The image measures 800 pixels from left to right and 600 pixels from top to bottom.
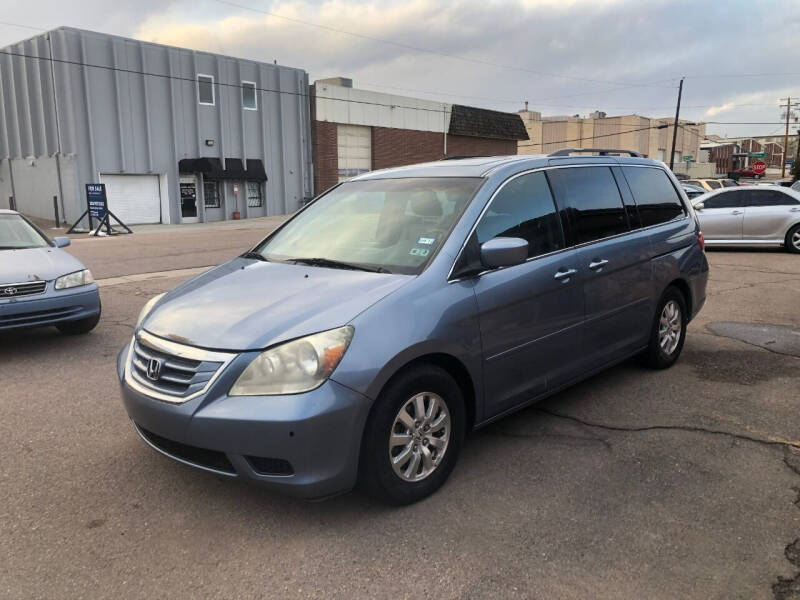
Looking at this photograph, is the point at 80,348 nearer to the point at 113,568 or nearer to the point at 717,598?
the point at 113,568

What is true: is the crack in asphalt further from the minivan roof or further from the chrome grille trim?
the chrome grille trim

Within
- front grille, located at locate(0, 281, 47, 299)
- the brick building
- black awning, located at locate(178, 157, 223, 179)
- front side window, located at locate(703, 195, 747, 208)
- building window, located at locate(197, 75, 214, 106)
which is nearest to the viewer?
front grille, located at locate(0, 281, 47, 299)

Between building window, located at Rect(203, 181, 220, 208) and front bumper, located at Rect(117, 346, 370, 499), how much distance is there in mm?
29618

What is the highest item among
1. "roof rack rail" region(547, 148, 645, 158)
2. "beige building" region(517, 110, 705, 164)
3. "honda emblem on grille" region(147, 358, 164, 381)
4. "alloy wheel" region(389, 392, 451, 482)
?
"beige building" region(517, 110, 705, 164)

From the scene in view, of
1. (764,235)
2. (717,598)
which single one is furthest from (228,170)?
(717,598)

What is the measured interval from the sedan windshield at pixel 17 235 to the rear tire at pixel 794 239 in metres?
14.7

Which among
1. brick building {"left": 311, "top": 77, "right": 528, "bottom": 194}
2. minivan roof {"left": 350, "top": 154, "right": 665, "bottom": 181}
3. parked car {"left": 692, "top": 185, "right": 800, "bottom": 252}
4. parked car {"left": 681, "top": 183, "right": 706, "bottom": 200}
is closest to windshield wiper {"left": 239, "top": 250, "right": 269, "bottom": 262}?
minivan roof {"left": 350, "top": 154, "right": 665, "bottom": 181}

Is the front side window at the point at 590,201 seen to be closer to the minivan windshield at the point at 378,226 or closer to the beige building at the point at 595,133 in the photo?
the minivan windshield at the point at 378,226

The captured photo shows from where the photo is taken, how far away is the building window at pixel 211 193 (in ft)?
102

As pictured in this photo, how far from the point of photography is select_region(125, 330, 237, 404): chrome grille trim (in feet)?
9.69

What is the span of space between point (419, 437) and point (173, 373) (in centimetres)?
125

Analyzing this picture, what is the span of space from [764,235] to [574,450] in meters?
13.2

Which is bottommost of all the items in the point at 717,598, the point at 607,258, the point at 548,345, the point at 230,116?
the point at 717,598

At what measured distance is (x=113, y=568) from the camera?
2.78 m
